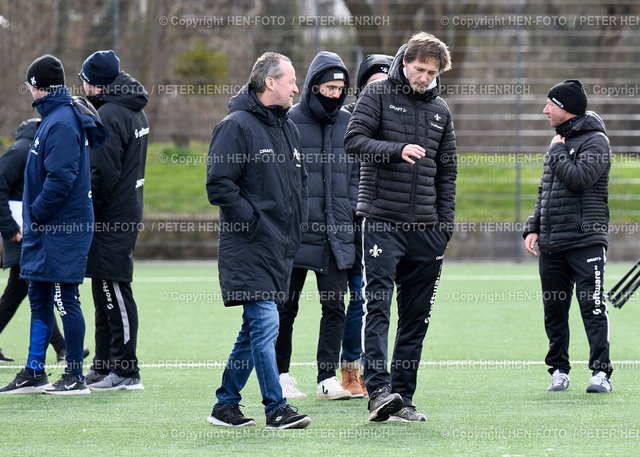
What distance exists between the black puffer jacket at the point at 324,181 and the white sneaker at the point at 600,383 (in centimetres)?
175

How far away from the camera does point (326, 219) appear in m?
6.84

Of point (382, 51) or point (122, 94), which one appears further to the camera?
point (382, 51)

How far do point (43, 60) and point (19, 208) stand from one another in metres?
1.57

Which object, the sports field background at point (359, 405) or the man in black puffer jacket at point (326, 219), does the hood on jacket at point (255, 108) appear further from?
the sports field background at point (359, 405)

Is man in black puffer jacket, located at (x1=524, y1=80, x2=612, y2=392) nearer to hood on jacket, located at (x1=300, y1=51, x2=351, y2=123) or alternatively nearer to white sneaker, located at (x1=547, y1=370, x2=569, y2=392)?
white sneaker, located at (x1=547, y1=370, x2=569, y2=392)

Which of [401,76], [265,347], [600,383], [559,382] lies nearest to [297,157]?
[401,76]

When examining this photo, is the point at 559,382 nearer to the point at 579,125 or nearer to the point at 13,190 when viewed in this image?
the point at 579,125

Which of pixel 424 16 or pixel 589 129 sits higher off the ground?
pixel 424 16

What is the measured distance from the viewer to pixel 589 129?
723cm

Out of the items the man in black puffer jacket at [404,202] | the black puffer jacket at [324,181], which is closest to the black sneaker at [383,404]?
the man in black puffer jacket at [404,202]

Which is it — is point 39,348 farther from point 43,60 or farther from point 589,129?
point 589,129

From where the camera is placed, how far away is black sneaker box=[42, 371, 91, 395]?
6906mm

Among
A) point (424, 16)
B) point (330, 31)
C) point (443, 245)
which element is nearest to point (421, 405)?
point (443, 245)

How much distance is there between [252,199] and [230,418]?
1195mm
